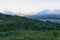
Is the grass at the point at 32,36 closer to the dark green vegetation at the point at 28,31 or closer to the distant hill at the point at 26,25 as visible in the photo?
the dark green vegetation at the point at 28,31

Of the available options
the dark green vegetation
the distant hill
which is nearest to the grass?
the dark green vegetation

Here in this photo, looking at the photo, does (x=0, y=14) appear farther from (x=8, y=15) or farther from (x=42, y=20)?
(x=42, y=20)

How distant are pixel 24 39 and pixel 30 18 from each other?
107m

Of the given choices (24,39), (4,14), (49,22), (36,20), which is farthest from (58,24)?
(24,39)

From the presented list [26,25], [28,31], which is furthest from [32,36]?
[26,25]

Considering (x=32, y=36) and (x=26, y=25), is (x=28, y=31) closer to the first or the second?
(x=32, y=36)

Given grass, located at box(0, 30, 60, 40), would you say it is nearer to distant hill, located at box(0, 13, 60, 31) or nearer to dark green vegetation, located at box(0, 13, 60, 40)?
dark green vegetation, located at box(0, 13, 60, 40)

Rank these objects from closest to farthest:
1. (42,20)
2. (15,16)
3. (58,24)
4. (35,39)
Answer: (35,39)
(58,24)
(42,20)
(15,16)

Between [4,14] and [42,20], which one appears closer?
[42,20]

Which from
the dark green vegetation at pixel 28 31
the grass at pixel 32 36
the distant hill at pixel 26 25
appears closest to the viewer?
the grass at pixel 32 36

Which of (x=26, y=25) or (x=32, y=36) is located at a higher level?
(x=26, y=25)

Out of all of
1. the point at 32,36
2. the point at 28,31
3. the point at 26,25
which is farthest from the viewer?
the point at 26,25

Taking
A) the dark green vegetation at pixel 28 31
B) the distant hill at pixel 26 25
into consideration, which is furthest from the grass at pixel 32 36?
the distant hill at pixel 26 25

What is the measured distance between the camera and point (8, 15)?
17138cm
